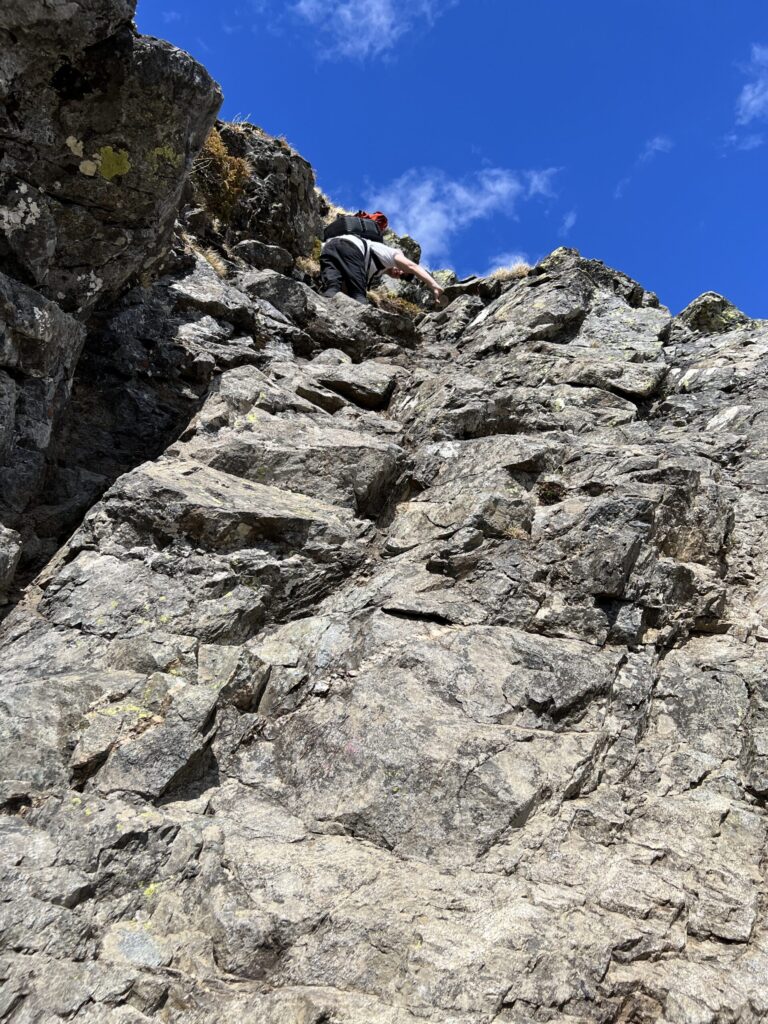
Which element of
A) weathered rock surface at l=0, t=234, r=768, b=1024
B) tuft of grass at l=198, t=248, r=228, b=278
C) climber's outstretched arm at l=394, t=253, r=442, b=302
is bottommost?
weathered rock surface at l=0, t=234, r=768, b=1024

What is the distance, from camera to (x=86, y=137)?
35.2 feet

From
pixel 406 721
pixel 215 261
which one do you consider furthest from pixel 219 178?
pixel 406 721

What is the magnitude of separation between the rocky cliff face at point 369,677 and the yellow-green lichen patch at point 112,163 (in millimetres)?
322

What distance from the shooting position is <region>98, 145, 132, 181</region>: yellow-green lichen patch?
10.9 metres

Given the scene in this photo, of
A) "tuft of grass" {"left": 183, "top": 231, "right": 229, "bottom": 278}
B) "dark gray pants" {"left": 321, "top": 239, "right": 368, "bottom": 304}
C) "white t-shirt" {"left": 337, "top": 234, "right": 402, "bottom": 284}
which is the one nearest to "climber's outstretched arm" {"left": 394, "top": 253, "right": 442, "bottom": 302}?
"white t-shirt" {"left": 337, "top": 234, "right": 402, "bottom": 284}

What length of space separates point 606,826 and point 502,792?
3.52 feet

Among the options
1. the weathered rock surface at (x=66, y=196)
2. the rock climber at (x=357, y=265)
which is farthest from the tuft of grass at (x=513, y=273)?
the weathered rock surface at (x=66, y=196)

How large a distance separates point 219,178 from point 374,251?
4608 millimetres

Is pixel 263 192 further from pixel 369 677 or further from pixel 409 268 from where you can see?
pixel 369 677

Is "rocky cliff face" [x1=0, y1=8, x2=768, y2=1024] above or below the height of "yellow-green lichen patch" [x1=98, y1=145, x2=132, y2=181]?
below

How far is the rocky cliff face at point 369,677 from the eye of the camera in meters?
5.81

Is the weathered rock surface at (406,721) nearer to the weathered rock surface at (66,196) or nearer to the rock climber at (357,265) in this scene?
the weathered rock surface at (66,196)

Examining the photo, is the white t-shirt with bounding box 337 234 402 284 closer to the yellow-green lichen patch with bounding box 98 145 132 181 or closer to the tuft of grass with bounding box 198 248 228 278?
the tuft of grass with bounding box 198 248 228 278

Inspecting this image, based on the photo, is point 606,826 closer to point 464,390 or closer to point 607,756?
point 607,756
